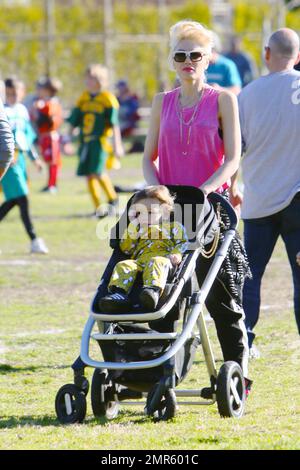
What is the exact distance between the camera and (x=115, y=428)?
5.57m

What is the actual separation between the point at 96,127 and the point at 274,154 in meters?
9.19

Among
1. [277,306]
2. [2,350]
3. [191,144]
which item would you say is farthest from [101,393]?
[277,306]

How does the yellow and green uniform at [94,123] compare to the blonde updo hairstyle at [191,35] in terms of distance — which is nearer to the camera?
the blonde updo hairstyle at [191,35]

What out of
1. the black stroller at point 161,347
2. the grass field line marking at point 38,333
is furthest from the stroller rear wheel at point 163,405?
the grass field line marking at point 38,333

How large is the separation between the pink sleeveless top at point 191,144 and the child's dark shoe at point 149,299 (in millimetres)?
893

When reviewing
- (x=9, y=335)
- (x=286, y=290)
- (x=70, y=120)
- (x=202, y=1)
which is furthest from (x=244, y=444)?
(x=202, y=1)

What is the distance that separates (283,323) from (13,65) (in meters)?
26.1

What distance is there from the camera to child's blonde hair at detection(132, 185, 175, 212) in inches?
229

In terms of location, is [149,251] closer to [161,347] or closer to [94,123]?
[161,347]

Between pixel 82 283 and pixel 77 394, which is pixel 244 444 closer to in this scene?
pixel 77 394

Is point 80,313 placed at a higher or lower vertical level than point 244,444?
lower

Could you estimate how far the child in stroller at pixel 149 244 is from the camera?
18.5 feet

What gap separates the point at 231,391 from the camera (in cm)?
580

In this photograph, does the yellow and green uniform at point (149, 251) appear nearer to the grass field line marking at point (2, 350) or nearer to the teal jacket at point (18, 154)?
the grass field line marking at point (2, 350)
